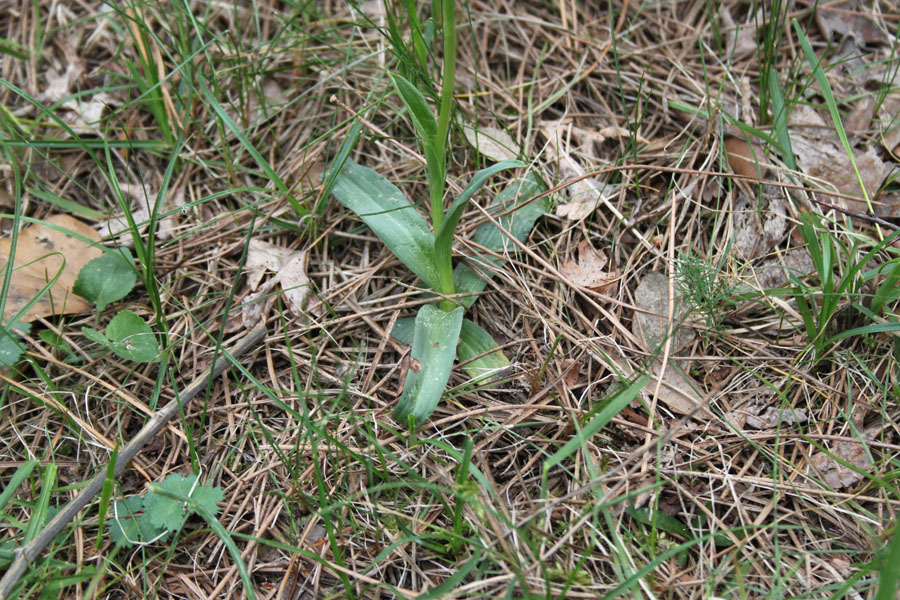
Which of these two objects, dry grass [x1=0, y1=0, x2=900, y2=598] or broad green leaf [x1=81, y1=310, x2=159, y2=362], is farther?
broad green leaf [x1=81, y1=310, x2=159, y2=362]

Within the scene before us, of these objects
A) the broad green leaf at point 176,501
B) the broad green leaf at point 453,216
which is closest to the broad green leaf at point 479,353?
the broad green leaf at point 453,216

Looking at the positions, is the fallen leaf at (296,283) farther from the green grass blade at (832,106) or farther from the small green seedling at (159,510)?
the green grass blade at (832,106)

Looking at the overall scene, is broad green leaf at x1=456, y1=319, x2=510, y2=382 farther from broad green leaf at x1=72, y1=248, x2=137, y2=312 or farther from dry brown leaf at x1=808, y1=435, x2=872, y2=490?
broad green leaf at x1=72, y1=248, x2=137, y2=312

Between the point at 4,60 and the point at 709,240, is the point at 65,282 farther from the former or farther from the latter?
the point at 709,240

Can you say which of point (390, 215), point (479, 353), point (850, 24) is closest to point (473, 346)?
point (479, 353)

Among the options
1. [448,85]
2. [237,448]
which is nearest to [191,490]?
[237,448]

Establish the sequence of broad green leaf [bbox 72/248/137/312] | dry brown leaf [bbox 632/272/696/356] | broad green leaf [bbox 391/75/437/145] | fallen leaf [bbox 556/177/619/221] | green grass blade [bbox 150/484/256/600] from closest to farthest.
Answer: green grass blade [bbox 150/484/256/600] < broad green leaf [bbox 391/75/437/145] < dry brown leaf [bbox 632/272/696/356] < broad green leaf [bbox 72/248/137/312] < fallen leaf [bbox 556/177/619/221]

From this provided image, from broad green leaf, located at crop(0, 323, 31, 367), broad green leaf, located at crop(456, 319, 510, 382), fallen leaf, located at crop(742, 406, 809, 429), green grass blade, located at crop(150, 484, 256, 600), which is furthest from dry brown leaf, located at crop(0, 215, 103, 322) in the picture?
fallen leaf, located at crop(742, 406, 809, 429)
